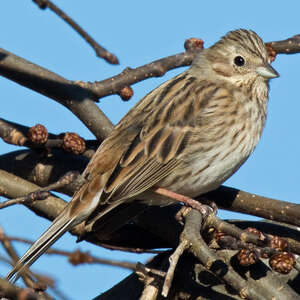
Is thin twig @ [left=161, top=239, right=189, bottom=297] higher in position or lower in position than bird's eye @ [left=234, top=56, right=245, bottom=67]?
lower

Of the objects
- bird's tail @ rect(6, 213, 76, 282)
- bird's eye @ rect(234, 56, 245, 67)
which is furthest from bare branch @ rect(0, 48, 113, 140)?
bird's eye @ rect(234, 56, 245, 67)

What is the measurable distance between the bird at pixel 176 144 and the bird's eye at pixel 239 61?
5 cm

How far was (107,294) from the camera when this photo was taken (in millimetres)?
4324

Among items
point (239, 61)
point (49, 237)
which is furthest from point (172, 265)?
point (239, 61)

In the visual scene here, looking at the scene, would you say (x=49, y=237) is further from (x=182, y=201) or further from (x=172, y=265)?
(x=172, y=265)

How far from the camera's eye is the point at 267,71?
4.96 metres

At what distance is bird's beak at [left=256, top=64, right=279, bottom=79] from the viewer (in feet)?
16.1

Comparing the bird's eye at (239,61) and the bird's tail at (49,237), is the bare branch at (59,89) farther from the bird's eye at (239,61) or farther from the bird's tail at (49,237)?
the bird's eye at (239,61)

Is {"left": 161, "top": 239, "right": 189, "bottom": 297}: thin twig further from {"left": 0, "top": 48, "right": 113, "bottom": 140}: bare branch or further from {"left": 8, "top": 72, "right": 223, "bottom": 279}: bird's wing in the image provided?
{"left": 0, "top": 48, "right": 113, "bottom": 140}: bare branch

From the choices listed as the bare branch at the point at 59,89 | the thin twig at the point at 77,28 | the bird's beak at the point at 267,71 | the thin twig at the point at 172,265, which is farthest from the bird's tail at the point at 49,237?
the bird's beak at the point at 267,71

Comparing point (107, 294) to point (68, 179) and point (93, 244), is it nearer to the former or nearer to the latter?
point (93, 244)

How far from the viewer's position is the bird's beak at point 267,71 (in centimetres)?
491

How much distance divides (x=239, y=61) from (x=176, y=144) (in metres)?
1.02

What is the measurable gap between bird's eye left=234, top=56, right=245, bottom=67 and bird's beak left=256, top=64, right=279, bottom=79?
17 cm
